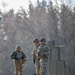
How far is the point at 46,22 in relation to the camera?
1575 inches

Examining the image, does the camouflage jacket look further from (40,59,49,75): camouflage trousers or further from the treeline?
the treeline

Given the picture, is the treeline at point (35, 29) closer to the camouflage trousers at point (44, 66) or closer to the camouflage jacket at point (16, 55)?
the camouflage jacket at point (16, 55)

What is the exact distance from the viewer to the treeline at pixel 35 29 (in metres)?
37.1

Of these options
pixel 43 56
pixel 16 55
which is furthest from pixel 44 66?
pixel 16 55

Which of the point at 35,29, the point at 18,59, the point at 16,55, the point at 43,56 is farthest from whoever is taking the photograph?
the point at 35,29

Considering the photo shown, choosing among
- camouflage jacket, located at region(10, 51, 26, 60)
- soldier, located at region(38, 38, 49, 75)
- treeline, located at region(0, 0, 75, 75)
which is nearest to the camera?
soldier, located at region(38, 38, 49, 75)

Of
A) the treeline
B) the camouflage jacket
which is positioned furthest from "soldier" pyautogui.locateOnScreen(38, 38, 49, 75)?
the treeline

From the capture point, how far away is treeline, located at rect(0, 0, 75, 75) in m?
37.1

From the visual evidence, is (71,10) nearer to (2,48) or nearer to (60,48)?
(2,48)

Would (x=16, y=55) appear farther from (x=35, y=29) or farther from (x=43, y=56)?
(x=35, y=29)

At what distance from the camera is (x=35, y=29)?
4012cm

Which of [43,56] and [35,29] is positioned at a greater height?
[35,29]

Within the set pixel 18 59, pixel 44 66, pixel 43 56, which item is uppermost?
pixel 43 56

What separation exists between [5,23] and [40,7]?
478 centimetres
